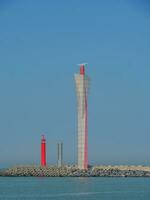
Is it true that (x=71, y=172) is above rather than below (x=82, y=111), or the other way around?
below

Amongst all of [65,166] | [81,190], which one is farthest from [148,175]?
[81,190]

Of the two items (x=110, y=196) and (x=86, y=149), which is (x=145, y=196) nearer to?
(x=110, y=196)

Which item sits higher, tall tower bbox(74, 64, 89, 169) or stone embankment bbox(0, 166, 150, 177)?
tall tower bbox(74, 64, 89, 169)

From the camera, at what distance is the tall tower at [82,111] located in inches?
2325

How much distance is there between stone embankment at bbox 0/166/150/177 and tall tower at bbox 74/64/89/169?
7.46 feet

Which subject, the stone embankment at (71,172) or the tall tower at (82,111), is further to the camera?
the stone embankment at (71,172)

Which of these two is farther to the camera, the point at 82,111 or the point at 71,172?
the point at 71,172

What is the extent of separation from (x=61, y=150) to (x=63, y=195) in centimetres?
2171

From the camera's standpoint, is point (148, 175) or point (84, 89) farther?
point (148, 175)

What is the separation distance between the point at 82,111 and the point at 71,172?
5.56 meters

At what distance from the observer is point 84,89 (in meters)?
59.8

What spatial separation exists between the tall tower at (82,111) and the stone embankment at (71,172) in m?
2.27

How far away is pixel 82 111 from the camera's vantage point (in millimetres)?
59031

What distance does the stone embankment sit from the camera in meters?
62.1
